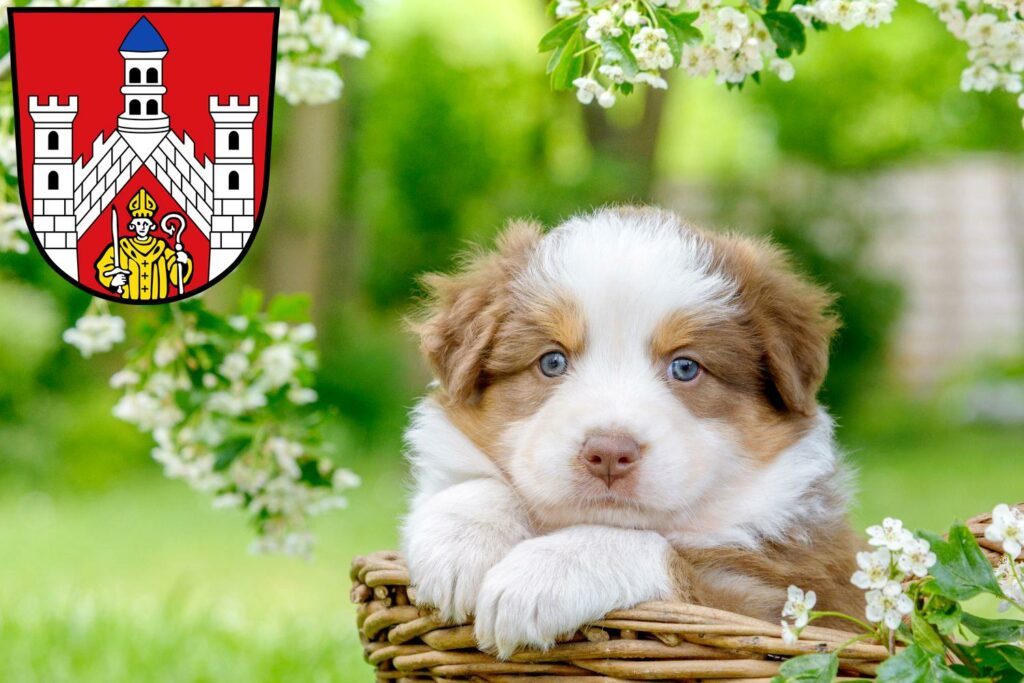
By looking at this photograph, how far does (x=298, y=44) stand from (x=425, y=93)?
15.6 metres

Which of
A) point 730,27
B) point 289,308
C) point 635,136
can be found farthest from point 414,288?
point 635,136

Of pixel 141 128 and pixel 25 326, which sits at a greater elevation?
pixel 25 326

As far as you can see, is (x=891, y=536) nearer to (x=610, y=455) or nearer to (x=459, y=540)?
(x=610, y=455)

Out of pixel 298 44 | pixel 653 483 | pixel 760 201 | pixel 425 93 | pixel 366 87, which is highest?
pixel 425 93

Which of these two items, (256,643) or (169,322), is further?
(256,643)

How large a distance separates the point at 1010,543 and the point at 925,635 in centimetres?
27

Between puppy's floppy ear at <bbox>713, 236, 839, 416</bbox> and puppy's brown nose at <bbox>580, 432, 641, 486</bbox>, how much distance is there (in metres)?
0.53

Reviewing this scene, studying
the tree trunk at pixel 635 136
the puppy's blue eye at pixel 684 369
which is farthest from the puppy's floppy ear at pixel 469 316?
the tree trunk at pixel 635 136

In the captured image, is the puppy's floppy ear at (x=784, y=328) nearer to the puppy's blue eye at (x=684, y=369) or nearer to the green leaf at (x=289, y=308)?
the puppy's blue eye at (x=684, y=369)

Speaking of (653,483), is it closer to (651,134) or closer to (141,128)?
(141,128)

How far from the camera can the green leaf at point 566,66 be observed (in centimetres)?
300

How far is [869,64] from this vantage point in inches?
748

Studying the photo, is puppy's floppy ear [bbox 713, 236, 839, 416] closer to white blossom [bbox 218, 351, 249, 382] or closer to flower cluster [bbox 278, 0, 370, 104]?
flower cluster [bbox 278, 0, 370, 104]

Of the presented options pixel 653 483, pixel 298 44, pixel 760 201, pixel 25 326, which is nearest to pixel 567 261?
pixel 653 483
